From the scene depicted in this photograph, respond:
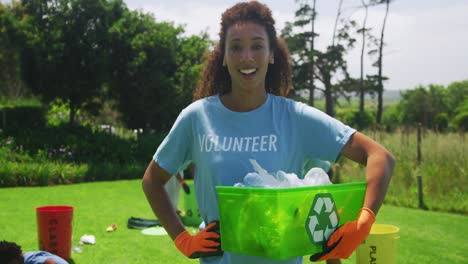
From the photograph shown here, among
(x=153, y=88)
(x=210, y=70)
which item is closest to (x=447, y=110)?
(x=153, y=88)

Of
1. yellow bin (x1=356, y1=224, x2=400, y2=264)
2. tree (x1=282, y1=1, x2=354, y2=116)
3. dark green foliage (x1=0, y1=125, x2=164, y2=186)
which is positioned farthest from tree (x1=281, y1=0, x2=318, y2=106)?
yellow bin (x1=356, y1=224, x2=400, y2=264)

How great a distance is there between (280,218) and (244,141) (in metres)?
0.41

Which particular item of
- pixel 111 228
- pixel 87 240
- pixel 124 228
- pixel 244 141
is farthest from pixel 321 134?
pixel 124 228

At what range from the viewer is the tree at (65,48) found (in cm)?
1728

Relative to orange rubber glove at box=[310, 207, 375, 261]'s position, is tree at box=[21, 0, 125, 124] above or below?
above

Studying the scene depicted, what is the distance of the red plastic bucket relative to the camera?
5742mm

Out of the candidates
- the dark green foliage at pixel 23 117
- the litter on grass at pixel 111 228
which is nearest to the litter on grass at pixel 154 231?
the litter on grass at pixel 111 228

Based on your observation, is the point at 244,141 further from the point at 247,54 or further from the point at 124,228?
the point at 124,228

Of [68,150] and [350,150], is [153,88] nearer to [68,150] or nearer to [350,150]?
[68,150]

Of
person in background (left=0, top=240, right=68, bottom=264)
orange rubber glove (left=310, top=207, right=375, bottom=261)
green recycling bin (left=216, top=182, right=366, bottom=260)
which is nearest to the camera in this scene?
green recycling bin (left=216, top=182, right=366, bottom=260)

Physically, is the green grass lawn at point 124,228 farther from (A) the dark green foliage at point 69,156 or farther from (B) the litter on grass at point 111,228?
(A) the dark green foliage at point 69,156

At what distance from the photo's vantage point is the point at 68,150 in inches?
611

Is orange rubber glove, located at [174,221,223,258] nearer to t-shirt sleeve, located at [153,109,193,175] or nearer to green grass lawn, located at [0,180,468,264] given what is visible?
t-shirt sleeve, located at [153,109,193,175]

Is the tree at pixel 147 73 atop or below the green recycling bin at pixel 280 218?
atop
